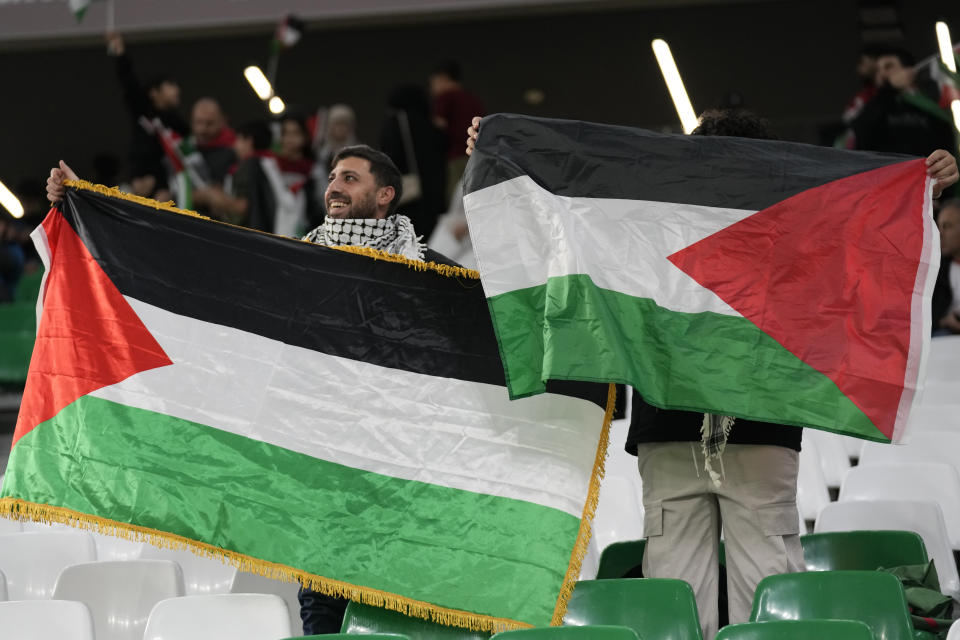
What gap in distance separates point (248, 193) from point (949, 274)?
4.17 metres

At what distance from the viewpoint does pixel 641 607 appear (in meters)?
3.52

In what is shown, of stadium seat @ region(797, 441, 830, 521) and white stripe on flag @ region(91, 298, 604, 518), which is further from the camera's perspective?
stadium seat @ region(797, 441, 830, 521)

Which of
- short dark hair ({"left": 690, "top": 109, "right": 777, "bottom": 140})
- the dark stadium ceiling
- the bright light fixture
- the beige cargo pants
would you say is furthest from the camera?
the dark stadium ceiling

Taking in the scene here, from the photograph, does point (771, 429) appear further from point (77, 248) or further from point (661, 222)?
point (77, 248)

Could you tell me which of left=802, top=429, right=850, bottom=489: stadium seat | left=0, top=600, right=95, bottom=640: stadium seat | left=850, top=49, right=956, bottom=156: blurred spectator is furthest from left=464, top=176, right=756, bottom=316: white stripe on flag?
left=850, top=49, right=956, bottom=156: blurred spectator

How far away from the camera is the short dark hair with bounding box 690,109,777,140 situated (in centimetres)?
380

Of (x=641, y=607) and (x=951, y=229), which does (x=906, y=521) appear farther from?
(x=951, y=229)

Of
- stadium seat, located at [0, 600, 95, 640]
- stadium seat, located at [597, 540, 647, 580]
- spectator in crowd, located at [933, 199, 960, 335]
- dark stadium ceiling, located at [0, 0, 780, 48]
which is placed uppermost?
dark stadium ceiling, located at [0, 0, 780, 48]

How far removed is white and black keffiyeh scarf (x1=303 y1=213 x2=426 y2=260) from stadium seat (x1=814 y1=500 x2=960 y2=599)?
186 centimetres

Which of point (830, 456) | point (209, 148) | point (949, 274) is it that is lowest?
point (830, 456)

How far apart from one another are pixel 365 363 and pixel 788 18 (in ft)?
31.1

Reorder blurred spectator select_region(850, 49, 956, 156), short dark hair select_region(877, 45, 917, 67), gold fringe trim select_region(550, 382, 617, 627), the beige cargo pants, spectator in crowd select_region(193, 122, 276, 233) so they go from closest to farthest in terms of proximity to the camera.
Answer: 1. gold fringe trim select_region(550, 382, 617, 627)
2. the beige cargo pants
3. blurred spectator select_region(850, 49, 956, 156)
4. short dark hair select_region(877, 45, 917, 67)
5. spectator in crowd select_region(193, 122, 276, 233)

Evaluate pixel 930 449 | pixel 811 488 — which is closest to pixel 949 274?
pixel 930 449

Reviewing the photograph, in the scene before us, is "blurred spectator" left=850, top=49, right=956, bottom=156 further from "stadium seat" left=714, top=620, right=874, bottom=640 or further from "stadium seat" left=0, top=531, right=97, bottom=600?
"stadium seat" left=0, top=531, right=97, bottom=600
